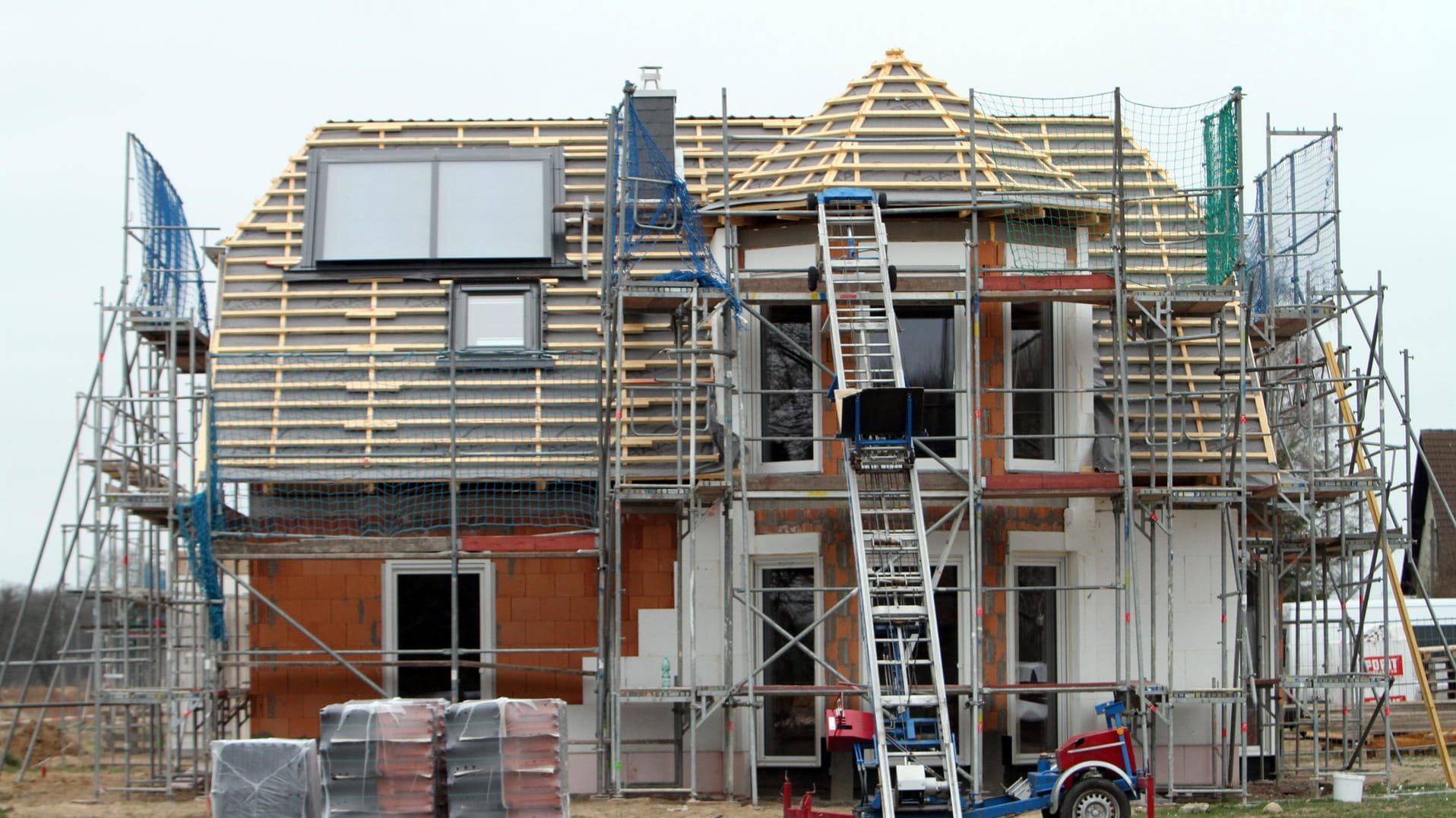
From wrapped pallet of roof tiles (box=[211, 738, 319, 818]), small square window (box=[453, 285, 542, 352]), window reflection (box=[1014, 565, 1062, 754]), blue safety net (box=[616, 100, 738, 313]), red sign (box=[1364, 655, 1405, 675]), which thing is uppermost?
blue safety net (box=[616, 100, 738, 313])

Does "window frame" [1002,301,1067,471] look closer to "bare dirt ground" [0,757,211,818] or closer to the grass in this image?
the grass

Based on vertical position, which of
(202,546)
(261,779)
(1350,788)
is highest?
(202,546)

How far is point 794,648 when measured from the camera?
54.0ft

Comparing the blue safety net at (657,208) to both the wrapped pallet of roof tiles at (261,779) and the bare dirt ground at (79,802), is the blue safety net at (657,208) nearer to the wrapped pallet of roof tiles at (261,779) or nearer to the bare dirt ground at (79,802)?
the wrapped pallet of roof tiles at (261,779)

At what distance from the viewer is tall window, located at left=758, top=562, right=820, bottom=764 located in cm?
1633

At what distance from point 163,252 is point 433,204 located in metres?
2.99

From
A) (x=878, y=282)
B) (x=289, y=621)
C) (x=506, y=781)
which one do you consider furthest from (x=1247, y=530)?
(x=289, y=621)

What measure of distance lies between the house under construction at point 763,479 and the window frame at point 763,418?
40 millimetres

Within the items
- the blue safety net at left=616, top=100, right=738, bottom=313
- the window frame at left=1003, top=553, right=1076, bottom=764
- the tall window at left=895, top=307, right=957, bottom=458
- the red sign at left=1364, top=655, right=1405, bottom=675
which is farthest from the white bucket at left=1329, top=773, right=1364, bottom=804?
the red sign at left=1364, top=655, right=1405, bottom=675

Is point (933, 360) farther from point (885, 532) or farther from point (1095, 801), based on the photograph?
point (1095, 801)

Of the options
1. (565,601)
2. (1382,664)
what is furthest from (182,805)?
(1382,664)

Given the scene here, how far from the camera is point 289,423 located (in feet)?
56.8

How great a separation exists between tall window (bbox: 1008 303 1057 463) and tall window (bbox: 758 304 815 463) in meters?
1.98

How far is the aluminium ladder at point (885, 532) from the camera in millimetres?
13242
